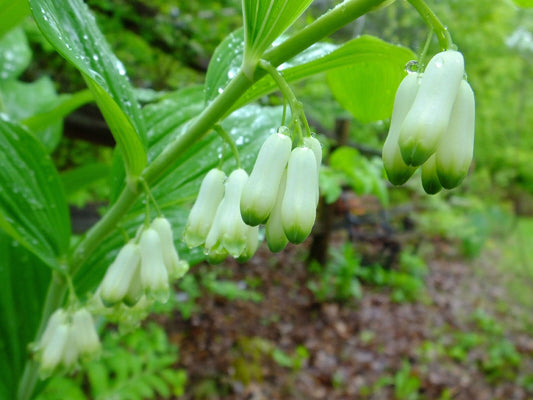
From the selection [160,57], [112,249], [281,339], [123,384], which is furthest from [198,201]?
[281,339]

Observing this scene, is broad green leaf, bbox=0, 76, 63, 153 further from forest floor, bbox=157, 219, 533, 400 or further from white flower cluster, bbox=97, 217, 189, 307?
forest floor, bbox=157, 219, 533, 400

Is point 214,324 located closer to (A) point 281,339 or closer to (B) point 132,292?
(A) point 281,339

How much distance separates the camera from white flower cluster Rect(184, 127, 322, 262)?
74cm

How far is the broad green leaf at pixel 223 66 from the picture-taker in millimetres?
998

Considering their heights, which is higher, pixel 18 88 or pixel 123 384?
pixel 18 88

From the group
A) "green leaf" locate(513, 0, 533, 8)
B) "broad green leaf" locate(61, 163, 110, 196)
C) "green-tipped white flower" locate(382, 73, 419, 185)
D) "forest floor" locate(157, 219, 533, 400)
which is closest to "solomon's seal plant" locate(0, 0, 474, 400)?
"green-tipped white flower" locate(382, 73, 419, 185)

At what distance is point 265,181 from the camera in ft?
2.48

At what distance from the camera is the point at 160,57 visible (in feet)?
13.5

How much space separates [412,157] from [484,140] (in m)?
13.4

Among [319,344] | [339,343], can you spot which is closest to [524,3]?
[319,344]

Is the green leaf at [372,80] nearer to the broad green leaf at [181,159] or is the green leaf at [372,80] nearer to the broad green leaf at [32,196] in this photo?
the broad green leaf at [181,159]

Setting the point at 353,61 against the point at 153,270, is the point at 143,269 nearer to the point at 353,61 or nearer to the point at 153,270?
the point at 153,270

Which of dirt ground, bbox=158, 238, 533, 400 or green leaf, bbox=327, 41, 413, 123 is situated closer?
green leaf, bbox=327, 41, 413, 123

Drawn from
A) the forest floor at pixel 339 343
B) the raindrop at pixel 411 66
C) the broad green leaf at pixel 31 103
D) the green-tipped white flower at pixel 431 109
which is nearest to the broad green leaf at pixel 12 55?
the broad green leaf at pixel 31 103
